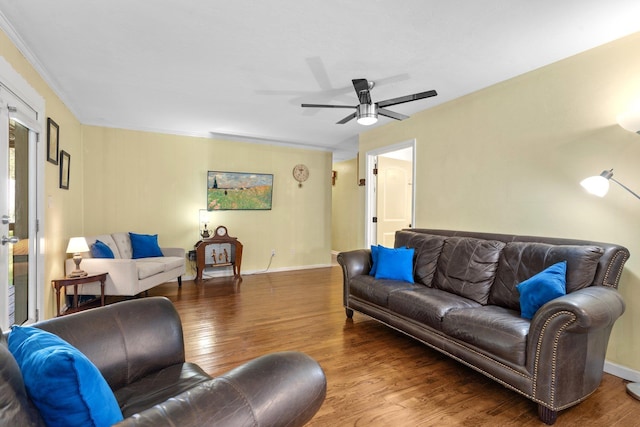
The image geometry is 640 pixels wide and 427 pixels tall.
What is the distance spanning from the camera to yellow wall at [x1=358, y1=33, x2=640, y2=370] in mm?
2324

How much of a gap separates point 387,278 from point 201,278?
3.24m

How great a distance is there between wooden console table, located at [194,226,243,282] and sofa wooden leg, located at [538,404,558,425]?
442 centimetres

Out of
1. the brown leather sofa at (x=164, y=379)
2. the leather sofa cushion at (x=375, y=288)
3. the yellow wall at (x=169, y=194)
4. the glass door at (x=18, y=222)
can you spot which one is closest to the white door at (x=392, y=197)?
the yellow wall at (x=169, y=194)

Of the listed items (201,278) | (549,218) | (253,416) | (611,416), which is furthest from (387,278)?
(201,278)

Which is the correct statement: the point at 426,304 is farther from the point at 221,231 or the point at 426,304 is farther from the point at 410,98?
the point at 221,231

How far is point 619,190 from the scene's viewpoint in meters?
2.36

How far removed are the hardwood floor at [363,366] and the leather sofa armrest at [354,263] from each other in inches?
19.7

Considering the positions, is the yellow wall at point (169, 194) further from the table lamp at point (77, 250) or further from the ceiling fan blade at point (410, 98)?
the ceiling fan blade at point (410, 98)

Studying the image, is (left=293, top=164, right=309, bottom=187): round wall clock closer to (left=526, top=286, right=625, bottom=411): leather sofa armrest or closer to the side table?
the side table

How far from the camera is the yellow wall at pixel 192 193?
4.80 metres

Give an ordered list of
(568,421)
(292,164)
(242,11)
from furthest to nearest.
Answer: (292,164)
(242,11)
(568,421)

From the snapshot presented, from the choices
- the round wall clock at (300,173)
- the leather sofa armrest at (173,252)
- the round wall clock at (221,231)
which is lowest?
the leather sofa armrest at (173,252)

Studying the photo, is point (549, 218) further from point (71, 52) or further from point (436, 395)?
point (71, 52)

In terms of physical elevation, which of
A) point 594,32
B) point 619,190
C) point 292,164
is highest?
point 594,32
